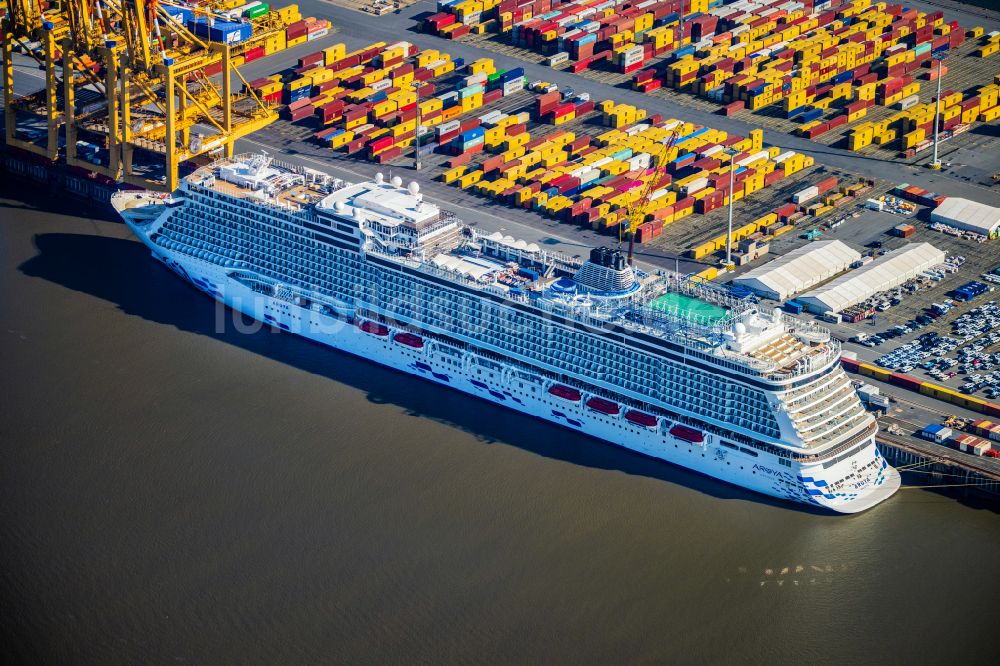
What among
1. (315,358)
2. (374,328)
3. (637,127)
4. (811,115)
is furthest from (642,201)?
(315,358)

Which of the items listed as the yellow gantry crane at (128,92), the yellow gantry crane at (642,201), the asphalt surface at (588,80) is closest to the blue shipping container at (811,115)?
the asphalt surface at (588,80)

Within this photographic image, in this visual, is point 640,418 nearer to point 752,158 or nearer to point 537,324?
point 537,324

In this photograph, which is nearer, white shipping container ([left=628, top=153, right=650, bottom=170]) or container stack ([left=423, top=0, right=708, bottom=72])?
white shipping container ([left=628, top=153, right=650, bottom=170])


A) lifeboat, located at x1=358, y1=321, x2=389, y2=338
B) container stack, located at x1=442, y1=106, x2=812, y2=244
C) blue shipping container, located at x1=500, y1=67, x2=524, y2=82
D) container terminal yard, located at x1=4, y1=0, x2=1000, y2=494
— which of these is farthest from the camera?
blue shipping container, located at x1=500, y1=67, x2=524, y2=82

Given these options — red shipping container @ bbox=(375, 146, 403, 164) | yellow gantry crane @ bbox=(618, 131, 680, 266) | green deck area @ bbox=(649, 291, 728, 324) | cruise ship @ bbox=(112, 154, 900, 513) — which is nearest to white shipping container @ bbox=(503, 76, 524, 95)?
red shipping container @ bbox=(375, 146, 403, 164)

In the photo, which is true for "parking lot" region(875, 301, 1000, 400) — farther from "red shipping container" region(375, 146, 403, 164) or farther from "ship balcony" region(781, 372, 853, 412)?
"red shipping container" region(375, 146, 403, 164)

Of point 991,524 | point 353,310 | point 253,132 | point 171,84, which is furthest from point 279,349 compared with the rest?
point 991,524
